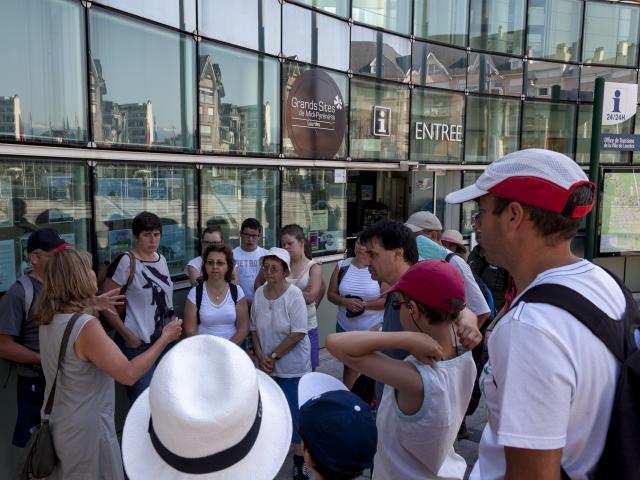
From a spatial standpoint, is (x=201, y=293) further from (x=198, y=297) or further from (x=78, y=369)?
(x=78, y=369)

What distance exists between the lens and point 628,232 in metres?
11.4

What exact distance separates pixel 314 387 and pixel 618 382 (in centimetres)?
107

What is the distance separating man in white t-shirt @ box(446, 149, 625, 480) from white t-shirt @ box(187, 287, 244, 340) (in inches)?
125

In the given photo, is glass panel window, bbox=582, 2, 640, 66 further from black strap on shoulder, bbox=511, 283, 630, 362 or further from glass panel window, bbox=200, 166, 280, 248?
black strap on shoulder, bbox=511, 283, 630, 362

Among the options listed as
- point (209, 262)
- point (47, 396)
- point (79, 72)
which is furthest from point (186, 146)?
point (47, 396)

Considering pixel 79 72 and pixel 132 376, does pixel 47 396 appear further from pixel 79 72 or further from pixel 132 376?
pixel 79 72

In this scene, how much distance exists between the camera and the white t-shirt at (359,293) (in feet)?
16.3

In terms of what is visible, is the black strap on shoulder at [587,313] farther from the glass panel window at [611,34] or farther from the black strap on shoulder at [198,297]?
the glass panel window at [611,34]

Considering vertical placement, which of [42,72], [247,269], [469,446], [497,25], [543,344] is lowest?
[469,446]

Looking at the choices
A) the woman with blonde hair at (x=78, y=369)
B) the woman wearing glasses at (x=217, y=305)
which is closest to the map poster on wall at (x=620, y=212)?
the woman wearing glasses at (x=217, y=305)

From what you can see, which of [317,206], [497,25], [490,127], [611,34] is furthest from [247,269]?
[611,34]

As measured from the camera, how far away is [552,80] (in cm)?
1097

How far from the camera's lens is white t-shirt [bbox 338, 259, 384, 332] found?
4.96m


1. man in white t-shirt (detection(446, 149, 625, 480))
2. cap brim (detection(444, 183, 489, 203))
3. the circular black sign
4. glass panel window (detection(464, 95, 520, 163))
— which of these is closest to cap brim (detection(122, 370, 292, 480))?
man in white t-shirt (detection(446, 149, 625, 480))
